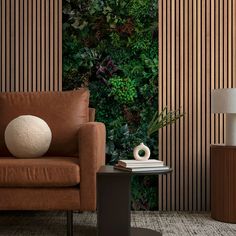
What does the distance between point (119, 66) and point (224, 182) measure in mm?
1484

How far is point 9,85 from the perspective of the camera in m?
4.51

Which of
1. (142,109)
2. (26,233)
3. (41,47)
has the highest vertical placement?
(41,47)

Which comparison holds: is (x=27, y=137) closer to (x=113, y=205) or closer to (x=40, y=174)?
(x=40, y=174)

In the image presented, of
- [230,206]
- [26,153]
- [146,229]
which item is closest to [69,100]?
[26,153]

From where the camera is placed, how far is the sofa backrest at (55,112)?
3717mm

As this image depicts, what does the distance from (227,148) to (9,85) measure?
215 cm

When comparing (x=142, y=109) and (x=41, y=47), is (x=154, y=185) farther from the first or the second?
(x=41, y=47)

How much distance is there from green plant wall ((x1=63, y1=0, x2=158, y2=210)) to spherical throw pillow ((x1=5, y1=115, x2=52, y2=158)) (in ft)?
3.32

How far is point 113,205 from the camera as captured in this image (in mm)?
2992

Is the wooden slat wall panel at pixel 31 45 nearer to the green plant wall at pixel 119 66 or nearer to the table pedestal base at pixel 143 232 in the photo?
the green plant wall at pixel 119 66

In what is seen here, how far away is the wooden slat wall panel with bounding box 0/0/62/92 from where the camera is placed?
4.49 m

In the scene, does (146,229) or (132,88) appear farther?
(132,88)

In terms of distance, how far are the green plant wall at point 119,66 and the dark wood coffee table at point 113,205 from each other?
1.46 m

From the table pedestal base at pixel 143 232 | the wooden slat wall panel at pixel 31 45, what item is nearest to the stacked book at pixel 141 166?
the table pedestal base at pixel 143 232
